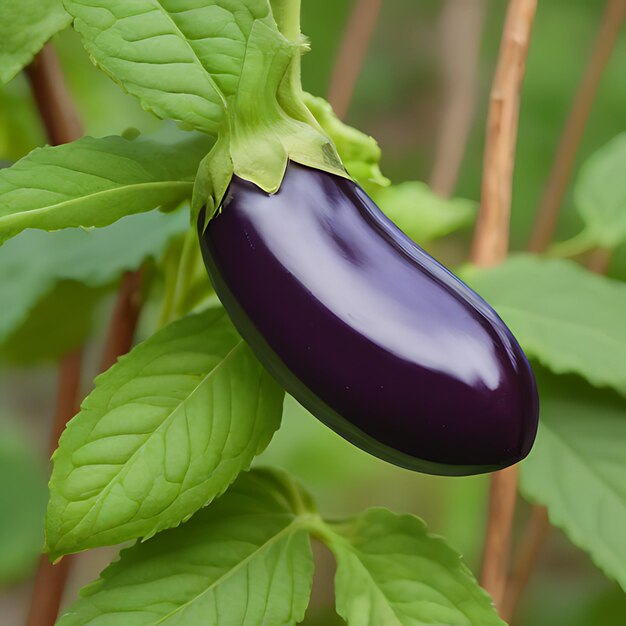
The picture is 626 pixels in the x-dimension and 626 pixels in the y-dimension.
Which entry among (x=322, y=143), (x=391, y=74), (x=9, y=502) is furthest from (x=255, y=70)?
(x=391, y=74)

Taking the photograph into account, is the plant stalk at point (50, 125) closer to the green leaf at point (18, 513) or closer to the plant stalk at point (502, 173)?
the plant stalk at point (502, 173)

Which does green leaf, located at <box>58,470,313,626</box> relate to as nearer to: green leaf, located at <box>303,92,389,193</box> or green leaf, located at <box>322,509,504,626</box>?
green leaf, located at <box>322,509,504,626</box>

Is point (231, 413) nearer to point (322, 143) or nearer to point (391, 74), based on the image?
point (322, 143)

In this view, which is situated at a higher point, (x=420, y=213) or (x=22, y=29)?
(x=22, y=29)

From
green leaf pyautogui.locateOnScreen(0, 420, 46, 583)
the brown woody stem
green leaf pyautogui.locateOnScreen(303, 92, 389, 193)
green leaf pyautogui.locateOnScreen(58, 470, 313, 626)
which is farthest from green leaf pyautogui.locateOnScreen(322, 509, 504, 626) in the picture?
green leaf pyautogui.locateOnScreen(0, 420, 46, 583)

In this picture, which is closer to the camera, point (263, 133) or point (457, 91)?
point (263, 133)

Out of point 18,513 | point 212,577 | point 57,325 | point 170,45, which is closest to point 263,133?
point 170,45

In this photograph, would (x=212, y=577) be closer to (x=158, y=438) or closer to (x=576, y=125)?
(x=158, y=438)
